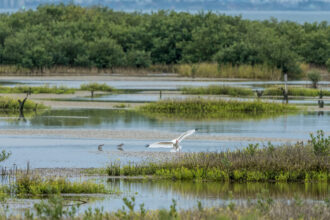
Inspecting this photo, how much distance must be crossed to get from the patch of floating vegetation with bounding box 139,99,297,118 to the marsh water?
4.28 feet

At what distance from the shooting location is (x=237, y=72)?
271ft

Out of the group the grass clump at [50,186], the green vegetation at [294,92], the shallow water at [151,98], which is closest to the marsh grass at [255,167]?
the grass clump at [50,186]

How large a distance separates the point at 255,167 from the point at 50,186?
4.77 m

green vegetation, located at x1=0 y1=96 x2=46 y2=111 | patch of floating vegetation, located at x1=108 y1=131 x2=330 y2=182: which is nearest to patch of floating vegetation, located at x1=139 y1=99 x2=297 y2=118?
green vegetation, located at x1=0 y1=96 x2=46 y2=111

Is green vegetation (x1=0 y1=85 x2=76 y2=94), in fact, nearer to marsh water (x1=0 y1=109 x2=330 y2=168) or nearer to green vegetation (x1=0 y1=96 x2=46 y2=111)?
green vegetation (x1=0 y1=96 x2=46 y2=111)

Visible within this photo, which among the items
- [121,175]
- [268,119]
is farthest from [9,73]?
[121,175]

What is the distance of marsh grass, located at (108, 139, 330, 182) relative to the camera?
17.8 metres

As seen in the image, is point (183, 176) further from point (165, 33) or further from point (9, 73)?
point (165, 33)

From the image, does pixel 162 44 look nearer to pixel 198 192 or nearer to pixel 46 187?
pixel 198 192

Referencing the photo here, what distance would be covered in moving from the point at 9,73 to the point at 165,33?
22.7m

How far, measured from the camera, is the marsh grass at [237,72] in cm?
8175

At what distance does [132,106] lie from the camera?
4375 cm

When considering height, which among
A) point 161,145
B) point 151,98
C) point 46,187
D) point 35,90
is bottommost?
point 151,98

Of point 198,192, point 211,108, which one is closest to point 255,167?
point 198,192
